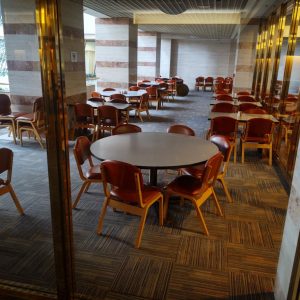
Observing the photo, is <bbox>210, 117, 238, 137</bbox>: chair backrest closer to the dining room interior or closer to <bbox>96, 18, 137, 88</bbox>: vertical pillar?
the dining room interior

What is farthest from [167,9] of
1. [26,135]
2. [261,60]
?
[26,135]

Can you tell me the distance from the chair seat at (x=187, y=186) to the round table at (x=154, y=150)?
0.90 feet

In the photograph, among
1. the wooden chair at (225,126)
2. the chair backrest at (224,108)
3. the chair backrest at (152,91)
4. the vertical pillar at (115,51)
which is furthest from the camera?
the chair backrest at (152,91)

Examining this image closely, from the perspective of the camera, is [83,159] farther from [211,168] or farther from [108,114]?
[108,114]

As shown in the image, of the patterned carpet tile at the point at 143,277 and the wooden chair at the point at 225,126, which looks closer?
the patterned carpet tile at the point at 143,277

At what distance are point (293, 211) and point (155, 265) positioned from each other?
1.23m

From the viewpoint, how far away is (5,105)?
5.91m

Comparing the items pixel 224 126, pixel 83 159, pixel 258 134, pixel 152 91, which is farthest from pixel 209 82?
pixel 83 159

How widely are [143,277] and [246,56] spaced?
9.14 m

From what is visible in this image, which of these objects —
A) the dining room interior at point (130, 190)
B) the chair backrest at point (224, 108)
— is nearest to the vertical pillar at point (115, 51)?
the dining room interior at point (130, 190)

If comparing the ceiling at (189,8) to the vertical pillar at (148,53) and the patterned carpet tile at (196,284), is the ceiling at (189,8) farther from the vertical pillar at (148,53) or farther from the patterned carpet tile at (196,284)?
the patterned carpet tile at (196,284)

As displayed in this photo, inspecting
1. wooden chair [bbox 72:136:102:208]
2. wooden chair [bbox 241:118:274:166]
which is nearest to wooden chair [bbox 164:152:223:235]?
wooden chair [bbox 72:136:102:208]

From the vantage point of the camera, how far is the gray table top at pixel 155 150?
298cm

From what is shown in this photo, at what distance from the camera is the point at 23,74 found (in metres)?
5.73
